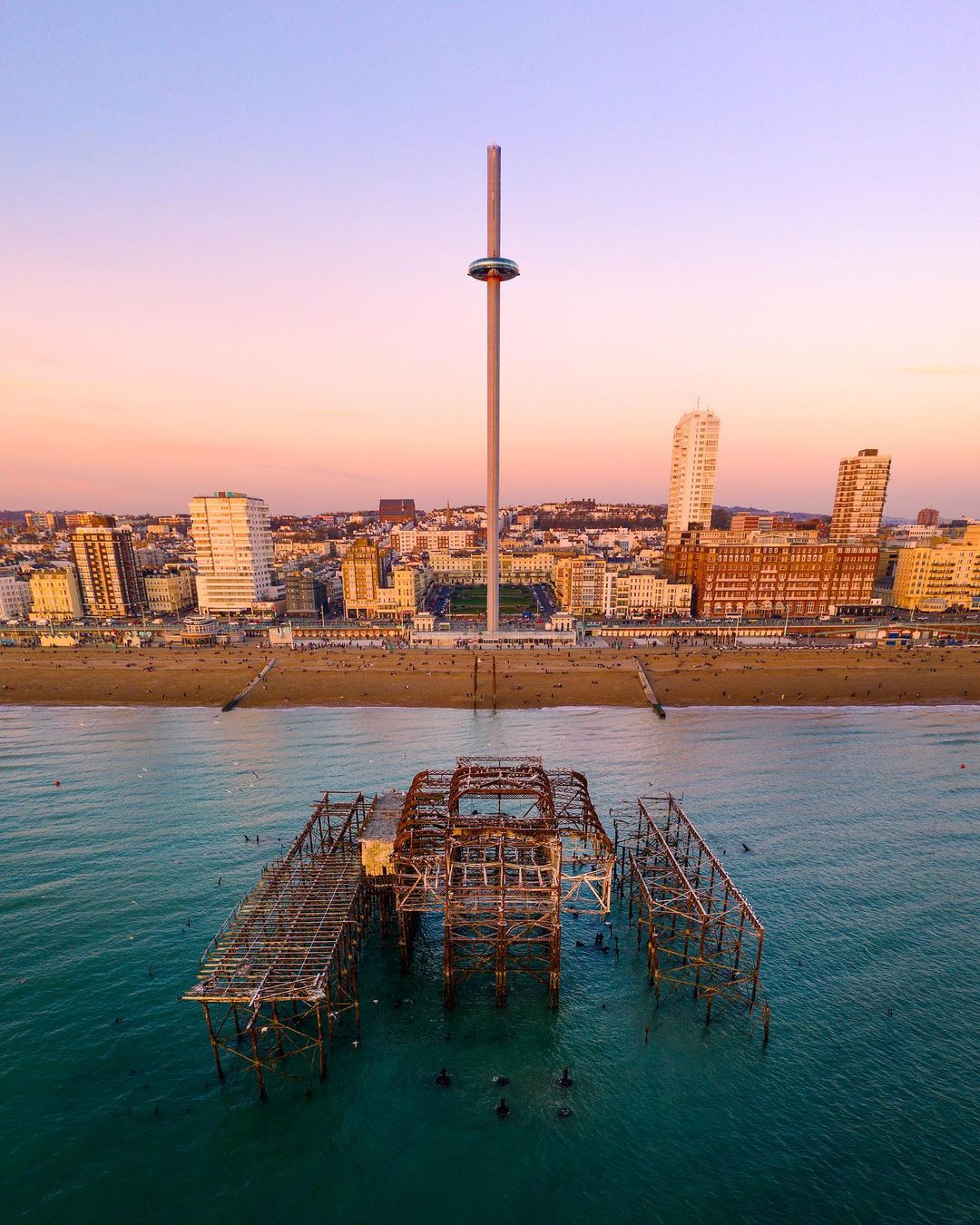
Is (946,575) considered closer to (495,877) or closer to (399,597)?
(399,597)

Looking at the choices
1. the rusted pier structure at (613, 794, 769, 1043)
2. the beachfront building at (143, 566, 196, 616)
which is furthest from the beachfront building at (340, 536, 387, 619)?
the rusted pier structure at (613, 794, 769, 1043)

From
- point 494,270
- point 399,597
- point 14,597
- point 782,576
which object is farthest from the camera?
point 399,597

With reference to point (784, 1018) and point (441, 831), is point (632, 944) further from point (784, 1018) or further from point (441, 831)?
point (441, 831)

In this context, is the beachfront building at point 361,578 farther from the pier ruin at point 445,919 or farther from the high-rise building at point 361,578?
the pier ruin at point 445,919

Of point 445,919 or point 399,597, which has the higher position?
point 399,597

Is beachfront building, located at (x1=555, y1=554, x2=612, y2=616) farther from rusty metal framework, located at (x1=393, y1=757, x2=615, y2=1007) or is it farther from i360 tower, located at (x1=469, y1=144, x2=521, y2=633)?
rusty metal framework, located at (x1=393, y1=757, x2=615, y2=1007)

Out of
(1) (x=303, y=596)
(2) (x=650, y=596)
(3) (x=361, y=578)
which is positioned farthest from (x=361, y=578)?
(2) (x=650, y=596)
